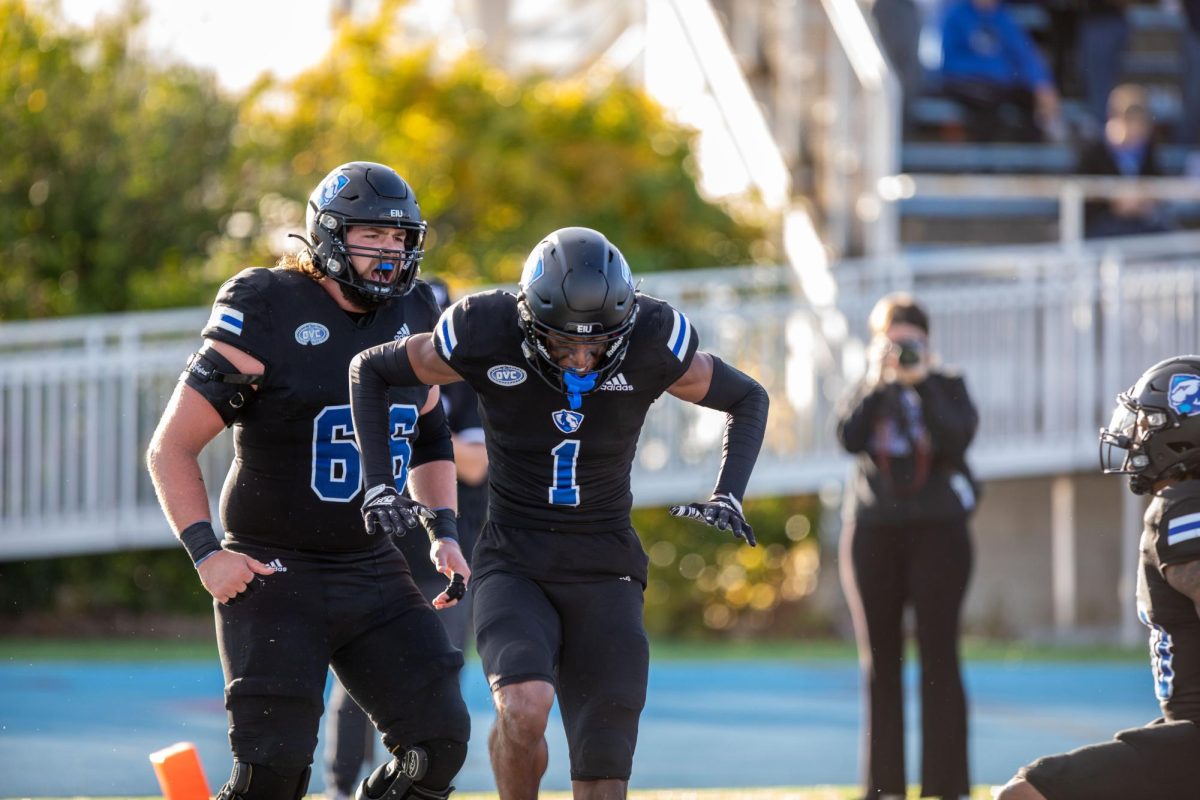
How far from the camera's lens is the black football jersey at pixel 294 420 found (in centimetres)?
512

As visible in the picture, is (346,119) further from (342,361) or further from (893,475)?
(342,361)

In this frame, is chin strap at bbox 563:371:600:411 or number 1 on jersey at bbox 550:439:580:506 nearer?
chin strap at bbox 563:371:600:411

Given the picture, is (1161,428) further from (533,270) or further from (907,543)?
(907,543)

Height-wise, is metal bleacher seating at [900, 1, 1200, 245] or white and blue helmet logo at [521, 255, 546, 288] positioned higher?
metal bleacher seating at [900, 1, 1200, 245]

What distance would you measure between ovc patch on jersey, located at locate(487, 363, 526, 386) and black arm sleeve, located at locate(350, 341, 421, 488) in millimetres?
241

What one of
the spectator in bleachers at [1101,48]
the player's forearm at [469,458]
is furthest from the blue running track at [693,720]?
the spectator in bleachers at [1101,48]

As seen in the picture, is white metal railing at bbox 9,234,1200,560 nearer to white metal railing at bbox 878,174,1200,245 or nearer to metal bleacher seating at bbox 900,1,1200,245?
white metal railing at bbox 878,174,1200,245

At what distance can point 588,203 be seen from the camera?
17.5 metres

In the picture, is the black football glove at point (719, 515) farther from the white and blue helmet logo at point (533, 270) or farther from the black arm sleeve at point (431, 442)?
the black arm sleeve at point (431, 442)

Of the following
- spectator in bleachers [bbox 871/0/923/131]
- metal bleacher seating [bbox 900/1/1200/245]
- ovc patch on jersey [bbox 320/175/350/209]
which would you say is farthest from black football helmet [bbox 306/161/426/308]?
spectator in bleachers [bbox 871/0/923/131]

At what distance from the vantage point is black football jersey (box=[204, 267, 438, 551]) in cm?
512

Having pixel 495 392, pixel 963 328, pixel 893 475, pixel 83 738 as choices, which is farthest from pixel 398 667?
pixel 963 328

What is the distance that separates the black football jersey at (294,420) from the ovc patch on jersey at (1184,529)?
2.13 meters

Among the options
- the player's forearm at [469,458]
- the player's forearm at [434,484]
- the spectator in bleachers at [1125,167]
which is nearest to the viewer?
the player's forearm at [434,484]
